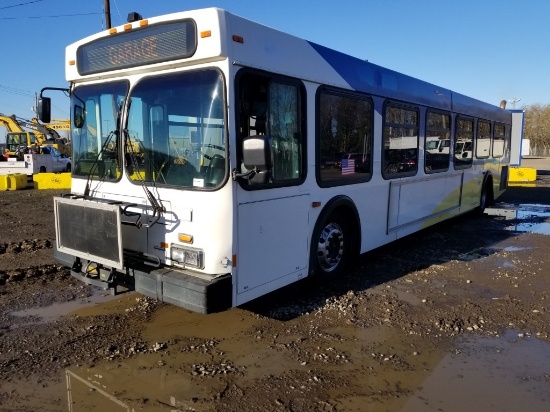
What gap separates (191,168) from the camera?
3.84m

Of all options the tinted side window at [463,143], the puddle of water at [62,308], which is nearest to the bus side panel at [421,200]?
the tinted side window at [463,143]

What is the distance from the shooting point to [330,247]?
17.6ft

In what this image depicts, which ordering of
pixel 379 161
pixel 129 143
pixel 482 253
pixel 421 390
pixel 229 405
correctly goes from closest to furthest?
1. pixel 229 405
2. pixel 421 390
3. pixel 129 143
4. pixel 379 161
5. pixel 482 253

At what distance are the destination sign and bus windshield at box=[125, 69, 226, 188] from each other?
0.19 meters

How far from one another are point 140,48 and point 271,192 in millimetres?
1830

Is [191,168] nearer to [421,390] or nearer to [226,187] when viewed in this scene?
[226,187]

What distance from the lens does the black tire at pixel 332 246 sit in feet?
16.4

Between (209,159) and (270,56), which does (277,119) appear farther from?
(209,159)

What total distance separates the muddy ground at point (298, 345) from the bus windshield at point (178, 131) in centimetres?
154

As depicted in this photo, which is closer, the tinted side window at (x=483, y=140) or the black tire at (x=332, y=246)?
the black tire at (x=332, y=246)

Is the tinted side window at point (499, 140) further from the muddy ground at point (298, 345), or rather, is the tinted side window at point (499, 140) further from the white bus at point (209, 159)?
the white bus at point (209, 159)

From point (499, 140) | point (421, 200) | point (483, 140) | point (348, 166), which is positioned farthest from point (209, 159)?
point (499, 140)

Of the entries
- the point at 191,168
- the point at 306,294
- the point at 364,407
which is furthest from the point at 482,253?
the point at 191,168

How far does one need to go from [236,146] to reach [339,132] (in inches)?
74.1
